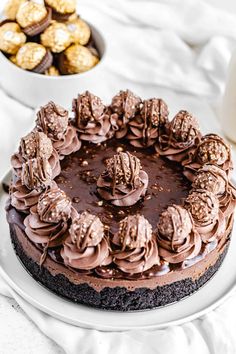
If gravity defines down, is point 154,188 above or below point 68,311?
above

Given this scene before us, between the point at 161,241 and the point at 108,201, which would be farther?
the point at 108,201

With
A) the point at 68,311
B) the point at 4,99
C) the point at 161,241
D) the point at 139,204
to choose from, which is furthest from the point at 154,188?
the point at 4,99

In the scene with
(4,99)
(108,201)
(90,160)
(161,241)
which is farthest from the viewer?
(4,99)

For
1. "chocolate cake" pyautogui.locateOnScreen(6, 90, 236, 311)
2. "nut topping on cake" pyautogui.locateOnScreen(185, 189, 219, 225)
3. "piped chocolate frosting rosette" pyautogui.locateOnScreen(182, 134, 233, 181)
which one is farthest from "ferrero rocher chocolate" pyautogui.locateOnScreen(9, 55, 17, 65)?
"nut topping on cake" pyautogui.locateOnScreen(185, 189, 219, 225)

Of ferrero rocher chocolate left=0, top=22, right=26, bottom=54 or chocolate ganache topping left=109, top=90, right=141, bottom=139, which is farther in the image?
ferrero rocher chocolate left=0, top=22, right=26, bottom=54

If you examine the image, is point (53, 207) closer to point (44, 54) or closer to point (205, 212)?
point (205, 212)

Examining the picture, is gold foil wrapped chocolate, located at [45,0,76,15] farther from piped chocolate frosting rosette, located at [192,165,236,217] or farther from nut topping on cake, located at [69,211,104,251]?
nut topping on cake, located at [69,211,104,251]

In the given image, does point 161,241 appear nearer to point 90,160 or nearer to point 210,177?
point 210,177

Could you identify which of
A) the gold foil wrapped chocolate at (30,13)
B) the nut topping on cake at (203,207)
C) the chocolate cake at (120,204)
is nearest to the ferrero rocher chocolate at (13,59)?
the gold foil wrapped chocolate at (30,13)
